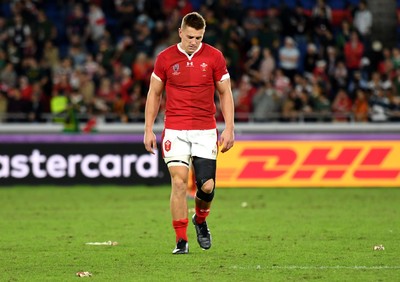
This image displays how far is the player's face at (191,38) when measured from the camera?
1041cm

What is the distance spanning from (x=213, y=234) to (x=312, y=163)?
721 cm

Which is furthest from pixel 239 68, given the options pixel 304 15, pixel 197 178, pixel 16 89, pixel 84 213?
pixel 197 178

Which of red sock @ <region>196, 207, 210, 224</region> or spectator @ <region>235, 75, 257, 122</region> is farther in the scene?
spectator @ <region>235, 75, 257, 122</region>

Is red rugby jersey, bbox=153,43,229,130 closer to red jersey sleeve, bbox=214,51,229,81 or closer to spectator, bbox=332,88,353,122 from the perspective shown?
red jersey sleeve, bbox=214,51,229,81

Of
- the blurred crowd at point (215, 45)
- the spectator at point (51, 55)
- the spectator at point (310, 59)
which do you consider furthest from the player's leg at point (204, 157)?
the spectator at point (51, 55)

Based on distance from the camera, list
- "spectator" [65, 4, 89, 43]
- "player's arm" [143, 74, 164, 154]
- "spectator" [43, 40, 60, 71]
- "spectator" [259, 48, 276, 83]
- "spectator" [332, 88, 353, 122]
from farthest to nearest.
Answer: "spectator" [65, 4, 89, 43] → "spectator" [43, 40, 60, 71] → "spectator" [259, 48, 276, 83] → "spectator" [332, 88, 353, 122] → "player's arm" [143, 74, 164, 154]

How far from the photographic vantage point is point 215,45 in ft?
79.4

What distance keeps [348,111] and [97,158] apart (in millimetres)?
5373

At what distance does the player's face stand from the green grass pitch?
1972mm

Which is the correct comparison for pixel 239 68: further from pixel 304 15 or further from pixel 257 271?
pixel 257 271

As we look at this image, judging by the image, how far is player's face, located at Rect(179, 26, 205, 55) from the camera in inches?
410

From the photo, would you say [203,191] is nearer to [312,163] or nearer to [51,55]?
[312,163]

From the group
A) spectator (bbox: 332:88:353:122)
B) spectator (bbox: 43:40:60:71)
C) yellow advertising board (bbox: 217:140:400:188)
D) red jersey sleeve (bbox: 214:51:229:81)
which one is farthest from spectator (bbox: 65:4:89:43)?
red jersey sleeve (bbox: 214:51:229:81)

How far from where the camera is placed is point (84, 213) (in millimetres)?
15914
